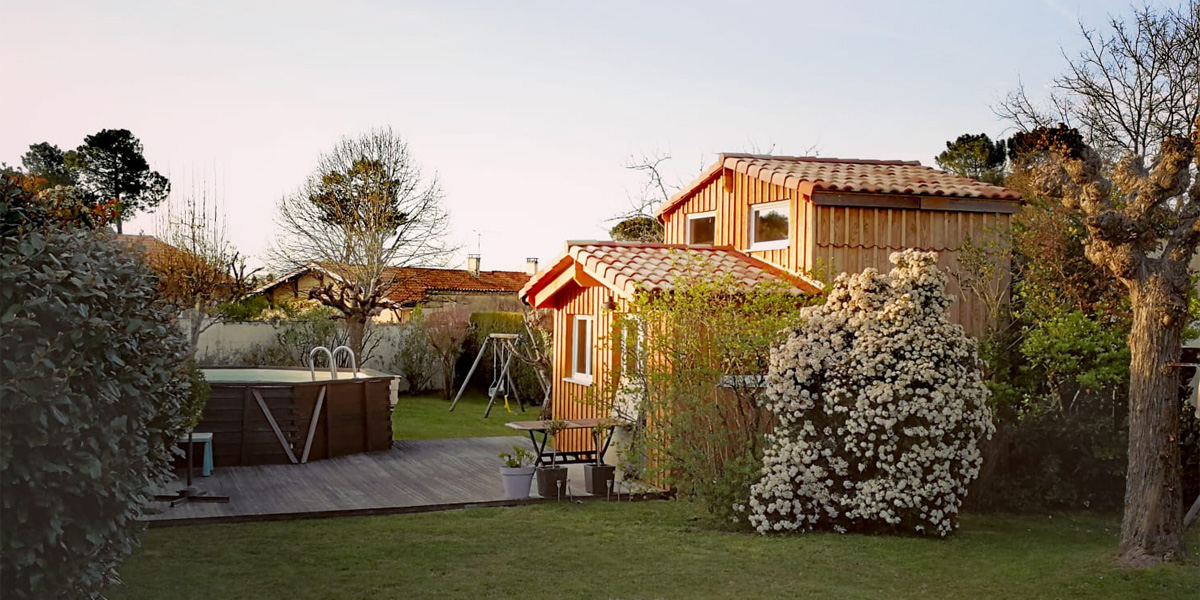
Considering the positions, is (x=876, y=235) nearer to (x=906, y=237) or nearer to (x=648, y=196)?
(x=906, y=237)

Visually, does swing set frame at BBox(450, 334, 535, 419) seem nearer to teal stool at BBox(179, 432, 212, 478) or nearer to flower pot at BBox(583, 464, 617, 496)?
teal stool at BBox(179, 432, 212, 478)

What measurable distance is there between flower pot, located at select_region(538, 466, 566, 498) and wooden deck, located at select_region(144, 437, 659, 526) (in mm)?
141

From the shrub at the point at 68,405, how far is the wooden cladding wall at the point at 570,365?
706 centimetres

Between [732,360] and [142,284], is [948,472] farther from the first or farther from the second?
[142,284]

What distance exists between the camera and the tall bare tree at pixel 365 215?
33.4 m

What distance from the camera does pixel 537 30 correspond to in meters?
13.2

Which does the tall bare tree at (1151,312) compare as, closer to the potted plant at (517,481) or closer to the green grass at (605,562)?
the green grass at (605,562)

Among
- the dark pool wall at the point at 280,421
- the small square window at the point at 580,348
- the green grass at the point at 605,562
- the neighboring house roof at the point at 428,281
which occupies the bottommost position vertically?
the green grass at the point at 605,562

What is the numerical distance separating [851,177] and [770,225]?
118cm

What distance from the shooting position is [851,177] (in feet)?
44.5

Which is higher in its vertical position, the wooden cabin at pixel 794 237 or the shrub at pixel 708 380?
the wooden cabin at pixel 794 237

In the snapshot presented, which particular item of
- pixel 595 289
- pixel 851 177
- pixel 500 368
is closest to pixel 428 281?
pixel 500 368

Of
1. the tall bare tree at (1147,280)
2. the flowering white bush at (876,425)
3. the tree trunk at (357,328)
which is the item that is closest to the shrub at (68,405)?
the flowering white bush at (876,425)

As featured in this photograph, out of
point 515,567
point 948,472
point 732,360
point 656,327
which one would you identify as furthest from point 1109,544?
point 515,567
